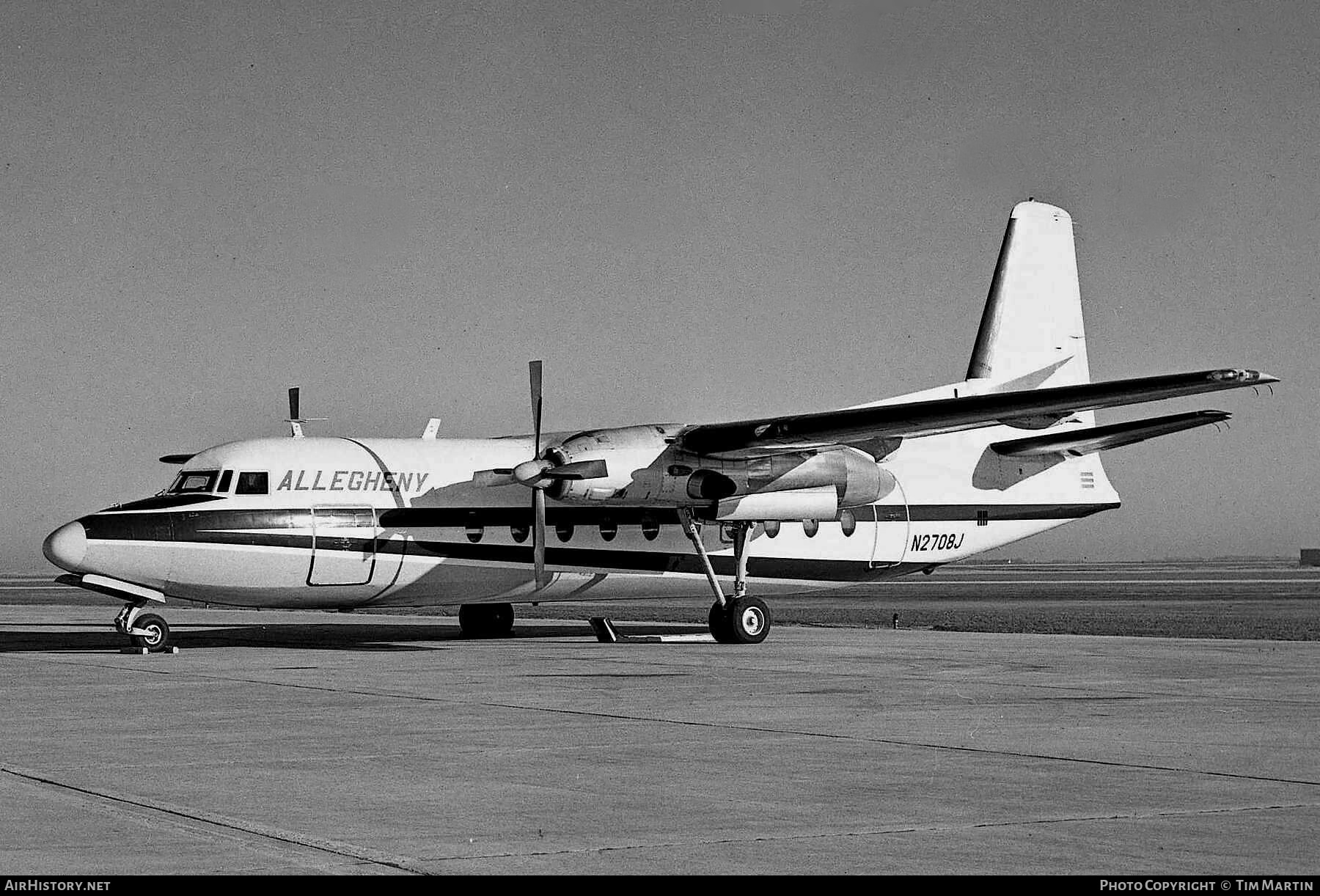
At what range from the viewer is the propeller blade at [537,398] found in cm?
2561

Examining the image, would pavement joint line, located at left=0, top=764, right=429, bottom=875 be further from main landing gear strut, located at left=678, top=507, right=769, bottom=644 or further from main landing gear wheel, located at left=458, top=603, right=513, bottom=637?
main landing gear wheel, located at left=458, top=603, right=513, bottom=637

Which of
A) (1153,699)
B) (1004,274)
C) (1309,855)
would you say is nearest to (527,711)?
(1153,699)

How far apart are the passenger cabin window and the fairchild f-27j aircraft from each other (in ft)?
0.13

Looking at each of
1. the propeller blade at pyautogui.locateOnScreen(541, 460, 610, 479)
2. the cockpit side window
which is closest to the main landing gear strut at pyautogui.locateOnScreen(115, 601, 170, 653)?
the cockpit side window

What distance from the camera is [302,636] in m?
30.0

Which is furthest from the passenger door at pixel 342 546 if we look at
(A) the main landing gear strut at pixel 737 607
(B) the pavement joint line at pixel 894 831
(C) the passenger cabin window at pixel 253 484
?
(B) the pavement joint line at pixel 894 831

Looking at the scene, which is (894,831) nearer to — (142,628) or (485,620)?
(142,628)

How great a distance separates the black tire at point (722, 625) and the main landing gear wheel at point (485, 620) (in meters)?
4.55

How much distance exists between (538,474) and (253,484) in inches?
173

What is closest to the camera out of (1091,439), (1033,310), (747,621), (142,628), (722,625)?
(142,628)

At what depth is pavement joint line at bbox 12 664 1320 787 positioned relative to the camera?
1038cm

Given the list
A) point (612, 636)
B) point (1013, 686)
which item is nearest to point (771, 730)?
point (1013, 686)

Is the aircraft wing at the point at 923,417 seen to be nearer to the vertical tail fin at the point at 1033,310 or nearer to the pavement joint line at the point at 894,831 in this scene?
the vertical tail fin at the point at 1033,310

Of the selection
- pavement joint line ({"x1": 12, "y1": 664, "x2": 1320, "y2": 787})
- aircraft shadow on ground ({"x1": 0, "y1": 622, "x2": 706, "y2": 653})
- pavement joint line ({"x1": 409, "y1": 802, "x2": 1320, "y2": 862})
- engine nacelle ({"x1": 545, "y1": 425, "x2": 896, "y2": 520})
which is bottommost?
aircraft shadow on ground ({"x1": 0, "y1": 622, "x2": 706, "y2": 653})
